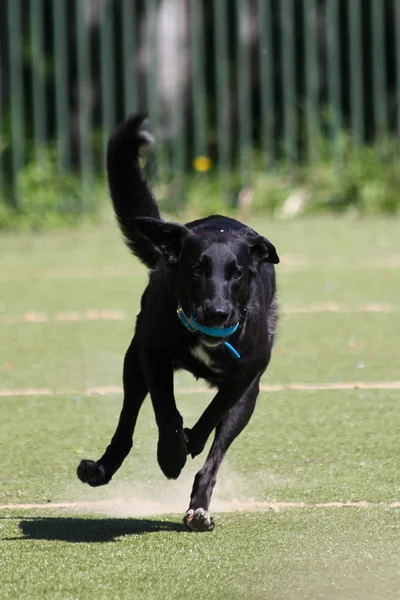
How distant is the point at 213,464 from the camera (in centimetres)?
436

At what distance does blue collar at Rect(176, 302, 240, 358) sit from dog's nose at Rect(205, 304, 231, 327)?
26mm

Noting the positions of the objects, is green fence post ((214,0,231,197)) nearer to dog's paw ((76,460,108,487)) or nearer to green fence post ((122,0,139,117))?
green fence post ((122,0,139,117))

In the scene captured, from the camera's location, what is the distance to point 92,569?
3693mm

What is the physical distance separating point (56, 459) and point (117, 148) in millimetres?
1335

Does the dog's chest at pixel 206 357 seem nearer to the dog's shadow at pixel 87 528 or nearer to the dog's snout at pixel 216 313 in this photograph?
the dog's snout at pixel 216 313

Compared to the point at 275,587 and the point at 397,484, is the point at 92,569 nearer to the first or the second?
the point at 275,587

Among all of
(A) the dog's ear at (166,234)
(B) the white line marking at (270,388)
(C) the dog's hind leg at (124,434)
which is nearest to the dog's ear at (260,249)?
(A) the dog's ear at (166,234)

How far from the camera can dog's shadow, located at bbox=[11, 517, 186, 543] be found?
13.3ft

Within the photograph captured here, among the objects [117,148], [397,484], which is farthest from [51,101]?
[397,484]

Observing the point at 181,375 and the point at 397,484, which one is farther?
the point at 181,375

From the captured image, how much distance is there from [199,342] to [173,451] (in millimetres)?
386

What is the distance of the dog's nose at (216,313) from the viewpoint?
4141mm

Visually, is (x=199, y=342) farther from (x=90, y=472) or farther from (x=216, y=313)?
(x=90, y=472)

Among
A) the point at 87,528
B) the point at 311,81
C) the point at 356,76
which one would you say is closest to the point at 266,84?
the point at 311,81
